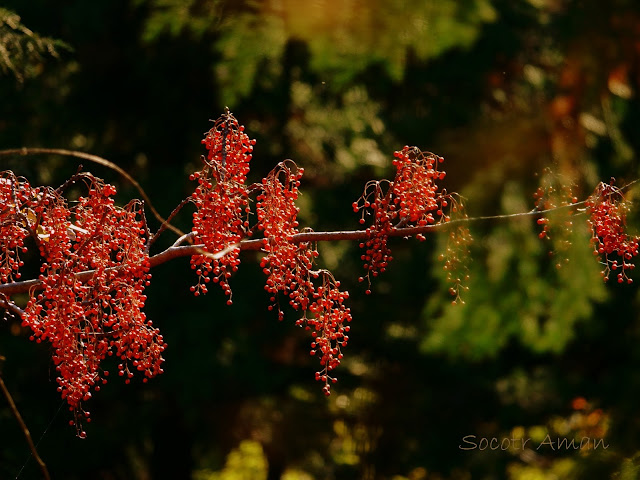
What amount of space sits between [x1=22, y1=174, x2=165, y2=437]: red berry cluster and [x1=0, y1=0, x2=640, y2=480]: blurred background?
118 inches

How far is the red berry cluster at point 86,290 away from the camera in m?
2.30

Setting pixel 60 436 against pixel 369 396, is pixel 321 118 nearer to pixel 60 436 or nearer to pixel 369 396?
pixel 369 396

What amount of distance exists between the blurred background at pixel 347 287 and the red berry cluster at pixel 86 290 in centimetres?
298

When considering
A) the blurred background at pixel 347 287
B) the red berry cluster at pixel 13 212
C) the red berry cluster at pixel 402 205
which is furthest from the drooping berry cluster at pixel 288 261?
the blurred background at pixel 347 287

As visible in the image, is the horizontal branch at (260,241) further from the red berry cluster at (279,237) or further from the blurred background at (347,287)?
the blurred background at (347,287)

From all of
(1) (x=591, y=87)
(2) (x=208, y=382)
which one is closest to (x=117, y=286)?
(1) (x=591, y=87)

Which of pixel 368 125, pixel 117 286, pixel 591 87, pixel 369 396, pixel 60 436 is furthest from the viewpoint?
pixel 369 396

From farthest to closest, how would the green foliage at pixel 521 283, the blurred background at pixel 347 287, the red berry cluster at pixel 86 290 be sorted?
the blurred background at pixel 347 287
the green foliage at pixel 521 283
the red berry cluster at pixel 86 290

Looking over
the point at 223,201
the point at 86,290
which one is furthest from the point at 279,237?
the point at 86,290

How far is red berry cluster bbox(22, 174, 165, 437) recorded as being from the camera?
2.30 metres

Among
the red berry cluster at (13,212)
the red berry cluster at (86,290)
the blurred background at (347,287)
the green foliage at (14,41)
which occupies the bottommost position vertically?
the red berry cluster at (86,290)

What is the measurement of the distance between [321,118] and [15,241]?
5960 mm

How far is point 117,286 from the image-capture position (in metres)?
2.38

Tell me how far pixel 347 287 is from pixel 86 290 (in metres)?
5.58
